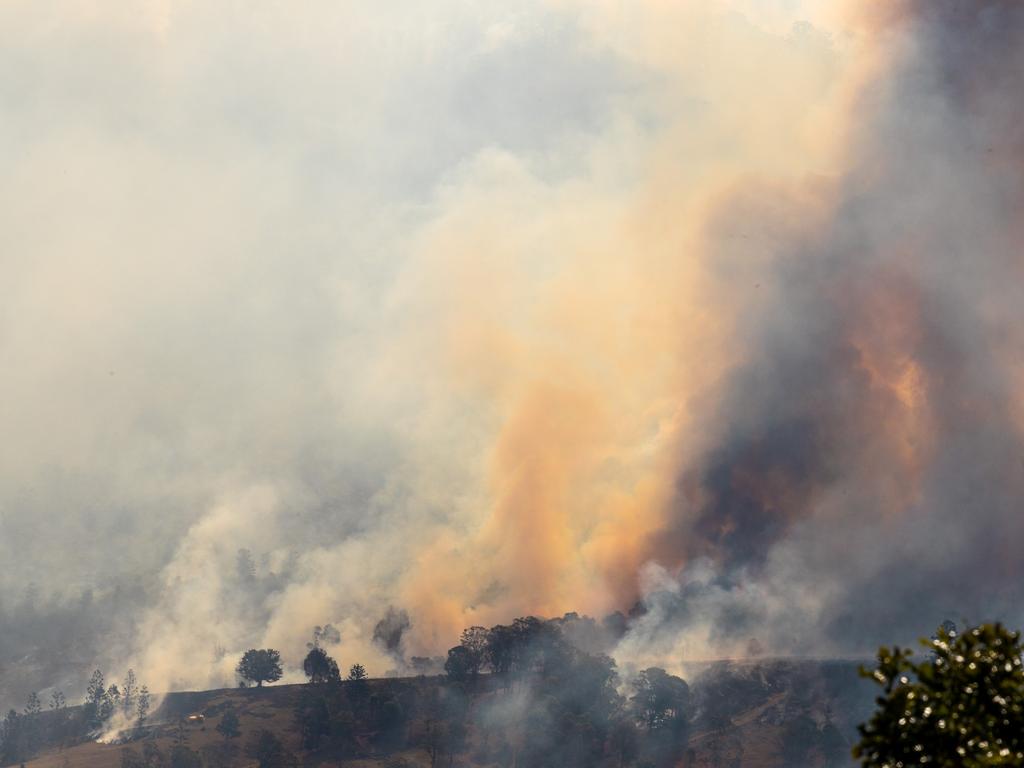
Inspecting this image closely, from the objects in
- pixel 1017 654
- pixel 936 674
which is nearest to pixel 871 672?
pixel 936 674

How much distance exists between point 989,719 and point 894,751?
17.6 ft

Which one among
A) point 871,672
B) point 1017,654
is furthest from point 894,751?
point 1017,654

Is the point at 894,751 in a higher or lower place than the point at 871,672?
lower

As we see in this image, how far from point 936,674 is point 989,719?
135 inches

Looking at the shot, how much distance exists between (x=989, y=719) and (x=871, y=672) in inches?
257

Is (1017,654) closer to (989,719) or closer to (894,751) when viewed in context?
(989,719)

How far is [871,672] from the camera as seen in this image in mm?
59188

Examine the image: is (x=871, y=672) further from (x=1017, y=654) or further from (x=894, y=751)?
(x=1017, y=654)

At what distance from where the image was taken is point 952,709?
58.2m

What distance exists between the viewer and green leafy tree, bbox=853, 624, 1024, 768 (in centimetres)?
5734

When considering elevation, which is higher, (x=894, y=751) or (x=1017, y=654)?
(x=1017, y=654)

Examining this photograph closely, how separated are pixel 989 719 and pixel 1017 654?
4.30 m

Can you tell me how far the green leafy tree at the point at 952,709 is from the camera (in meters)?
57.3

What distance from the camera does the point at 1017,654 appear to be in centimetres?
5975
